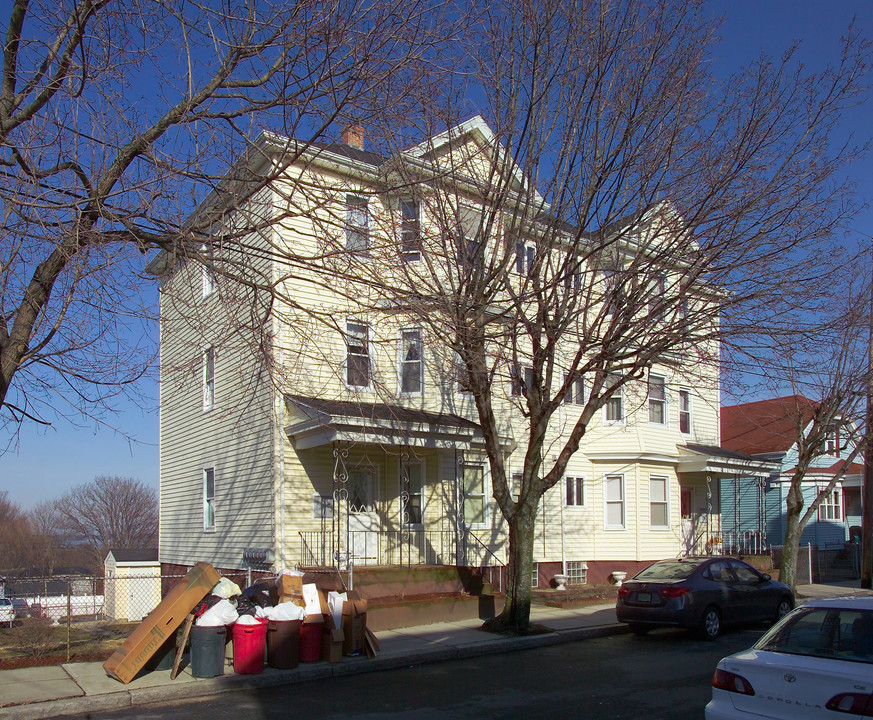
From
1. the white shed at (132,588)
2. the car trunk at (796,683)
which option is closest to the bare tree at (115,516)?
the white shed at (132,588)

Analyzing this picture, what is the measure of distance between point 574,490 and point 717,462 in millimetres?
4976

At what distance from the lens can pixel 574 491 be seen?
70.7 feet

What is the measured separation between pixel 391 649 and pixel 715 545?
619 inches

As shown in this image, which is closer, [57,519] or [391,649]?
[391,649]

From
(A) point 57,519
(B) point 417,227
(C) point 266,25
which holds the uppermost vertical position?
(C) point 266,25

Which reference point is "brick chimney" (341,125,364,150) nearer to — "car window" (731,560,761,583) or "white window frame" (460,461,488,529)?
"white window frame" (460,461,488,529)

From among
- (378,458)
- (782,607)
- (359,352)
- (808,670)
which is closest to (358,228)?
(359,352)

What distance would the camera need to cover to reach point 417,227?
1017 centimetres

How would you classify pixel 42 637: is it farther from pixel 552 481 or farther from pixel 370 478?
pixel 552 481

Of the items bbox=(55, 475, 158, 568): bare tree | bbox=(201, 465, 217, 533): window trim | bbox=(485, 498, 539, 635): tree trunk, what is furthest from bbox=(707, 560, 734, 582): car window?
bbox=(55, 475, 158, 568): bare tree

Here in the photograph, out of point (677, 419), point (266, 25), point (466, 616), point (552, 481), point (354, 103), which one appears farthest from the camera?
point (677, 419)

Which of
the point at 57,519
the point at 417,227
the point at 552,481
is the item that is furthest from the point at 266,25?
the point at 57,519

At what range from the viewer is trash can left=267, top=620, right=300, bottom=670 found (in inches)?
418

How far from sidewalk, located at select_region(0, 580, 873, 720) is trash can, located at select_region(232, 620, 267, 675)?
125 mm
